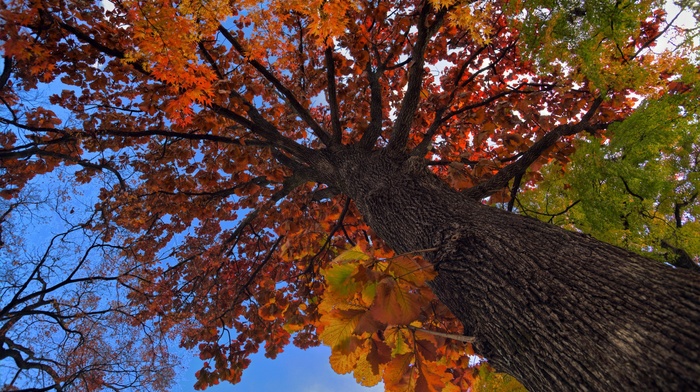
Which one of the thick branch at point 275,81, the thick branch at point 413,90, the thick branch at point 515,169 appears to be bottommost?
the thick branch at point 515,169

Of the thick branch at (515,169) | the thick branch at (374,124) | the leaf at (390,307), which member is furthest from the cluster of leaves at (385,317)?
the thick branch at (374,124)

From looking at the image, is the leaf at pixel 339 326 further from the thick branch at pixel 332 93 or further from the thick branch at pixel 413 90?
the thick branch at pixel 332 93

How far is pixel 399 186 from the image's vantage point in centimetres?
275

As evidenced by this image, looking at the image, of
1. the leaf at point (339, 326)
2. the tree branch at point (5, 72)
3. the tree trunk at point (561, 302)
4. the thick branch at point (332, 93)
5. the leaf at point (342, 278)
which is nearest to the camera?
the tree trunk at point (561, 302)

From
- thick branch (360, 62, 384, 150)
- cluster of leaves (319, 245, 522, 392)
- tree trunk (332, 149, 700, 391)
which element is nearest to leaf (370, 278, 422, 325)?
cluster of leaves (319, 245, 522, 392)

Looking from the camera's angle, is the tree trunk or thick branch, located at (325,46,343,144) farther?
thick branch, located at (325,46,343,144)

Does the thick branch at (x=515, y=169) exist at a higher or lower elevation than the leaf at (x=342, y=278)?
higher

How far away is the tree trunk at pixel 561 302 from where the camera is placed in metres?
0.98

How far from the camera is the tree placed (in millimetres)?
1261

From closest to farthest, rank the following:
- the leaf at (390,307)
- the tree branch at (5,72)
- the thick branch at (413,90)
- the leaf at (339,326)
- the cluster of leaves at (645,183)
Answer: the leaf at (390,307), the leaf at (339,326), the cluster of leaves at (645,183), the thick branch at (413,90), the tree branch at (5,72)

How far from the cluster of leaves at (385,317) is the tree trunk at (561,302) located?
0.70 feet

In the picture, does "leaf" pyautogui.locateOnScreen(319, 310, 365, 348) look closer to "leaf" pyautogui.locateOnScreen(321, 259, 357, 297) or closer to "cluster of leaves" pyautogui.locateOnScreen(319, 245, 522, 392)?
"cluster of leaves" pyautogui.locateOnScreen(319, 245, 522, 392)

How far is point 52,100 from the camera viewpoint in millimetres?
4617

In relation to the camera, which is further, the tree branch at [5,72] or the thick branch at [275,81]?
the tree branch at [5,72]
